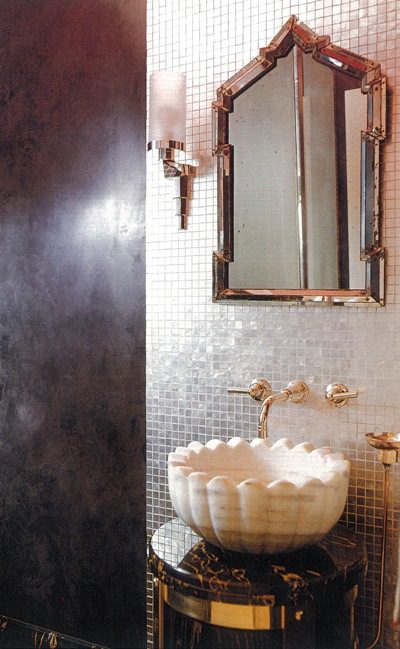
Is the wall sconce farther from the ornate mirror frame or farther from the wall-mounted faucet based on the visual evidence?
the wall-mounted faucet

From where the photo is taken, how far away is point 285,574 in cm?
148

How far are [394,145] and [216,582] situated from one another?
1180mm

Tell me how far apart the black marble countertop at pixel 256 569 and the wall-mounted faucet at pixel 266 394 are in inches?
13.8

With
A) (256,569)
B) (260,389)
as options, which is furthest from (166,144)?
(256,569)

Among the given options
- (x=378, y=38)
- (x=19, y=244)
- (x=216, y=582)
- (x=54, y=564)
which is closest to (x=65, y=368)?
(x=19, y=244)

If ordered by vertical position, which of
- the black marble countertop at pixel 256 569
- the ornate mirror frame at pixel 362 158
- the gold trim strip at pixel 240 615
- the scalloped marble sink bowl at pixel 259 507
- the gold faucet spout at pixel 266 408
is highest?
the ornate mirror frame at pixel 362 158

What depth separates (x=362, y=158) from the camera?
1.84 m

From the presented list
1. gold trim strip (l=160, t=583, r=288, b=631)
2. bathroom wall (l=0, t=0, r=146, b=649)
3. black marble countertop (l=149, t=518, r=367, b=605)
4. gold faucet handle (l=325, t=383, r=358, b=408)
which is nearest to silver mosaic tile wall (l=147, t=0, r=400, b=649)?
gold faucet handle (l=325, t=383, r=358, b=408)

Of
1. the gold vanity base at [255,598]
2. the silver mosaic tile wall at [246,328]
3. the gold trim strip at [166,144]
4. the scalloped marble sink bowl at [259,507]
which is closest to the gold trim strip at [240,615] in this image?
the gold vanity base at [255,598]

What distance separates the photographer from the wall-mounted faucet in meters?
1.89

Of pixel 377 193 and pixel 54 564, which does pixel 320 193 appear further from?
pixel 54 564

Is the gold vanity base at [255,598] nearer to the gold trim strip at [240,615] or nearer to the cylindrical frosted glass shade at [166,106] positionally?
the gold trim strip at [240,615]

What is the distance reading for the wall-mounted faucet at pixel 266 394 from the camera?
1.89 meters

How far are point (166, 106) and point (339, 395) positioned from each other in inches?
38.0
